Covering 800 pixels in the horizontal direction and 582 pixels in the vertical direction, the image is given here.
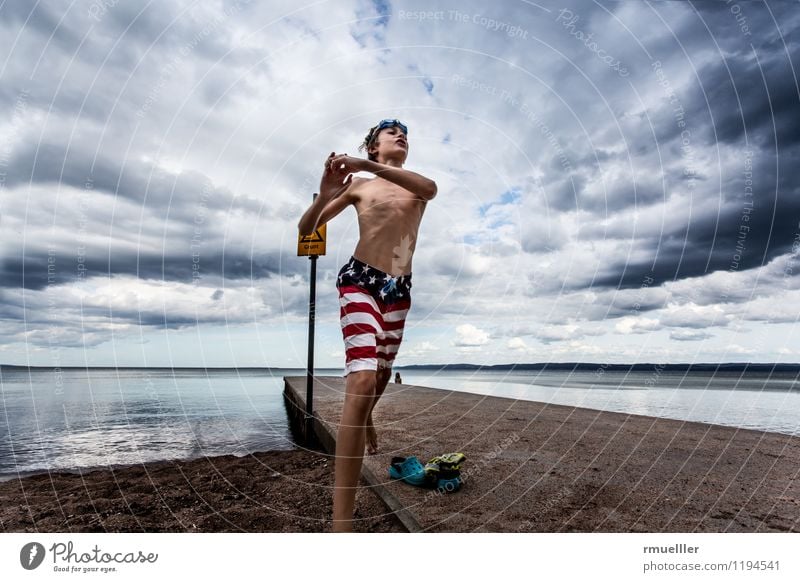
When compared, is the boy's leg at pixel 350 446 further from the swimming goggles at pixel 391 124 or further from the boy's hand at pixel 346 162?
the swimming goggles at pixel 391 124

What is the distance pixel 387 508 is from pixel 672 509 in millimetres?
1571

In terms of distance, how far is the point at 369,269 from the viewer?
7.36 ft

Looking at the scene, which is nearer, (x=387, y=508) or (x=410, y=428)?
(x=387, y=508)

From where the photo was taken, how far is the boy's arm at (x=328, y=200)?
2.31 metres

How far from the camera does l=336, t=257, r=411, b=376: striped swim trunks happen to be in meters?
2.08

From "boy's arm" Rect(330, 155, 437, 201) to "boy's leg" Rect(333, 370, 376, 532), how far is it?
2.99ft

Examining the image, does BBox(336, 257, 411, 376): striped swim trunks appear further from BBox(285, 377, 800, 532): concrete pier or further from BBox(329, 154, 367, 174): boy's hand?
BBox(285, 377, 800, 532): concrete pier

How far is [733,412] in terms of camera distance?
9.20 meters

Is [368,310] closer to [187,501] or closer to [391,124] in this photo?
[391,124]

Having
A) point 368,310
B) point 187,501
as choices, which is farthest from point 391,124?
point 187,501

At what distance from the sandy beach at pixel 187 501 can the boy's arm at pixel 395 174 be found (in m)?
1.76

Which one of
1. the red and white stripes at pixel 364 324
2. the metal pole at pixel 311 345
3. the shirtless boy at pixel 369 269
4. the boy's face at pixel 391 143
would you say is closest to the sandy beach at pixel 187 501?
the shirtless boy at pixel 369 269
